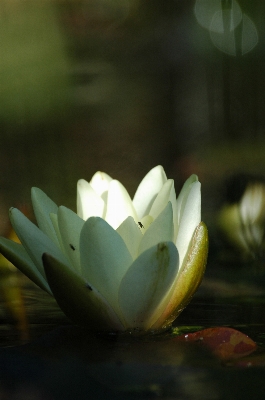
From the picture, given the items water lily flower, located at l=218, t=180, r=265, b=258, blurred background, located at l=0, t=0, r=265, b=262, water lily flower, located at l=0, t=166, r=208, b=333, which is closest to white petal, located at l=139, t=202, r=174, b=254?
water lily flower, located at l=0, t=166, r=208, b=333

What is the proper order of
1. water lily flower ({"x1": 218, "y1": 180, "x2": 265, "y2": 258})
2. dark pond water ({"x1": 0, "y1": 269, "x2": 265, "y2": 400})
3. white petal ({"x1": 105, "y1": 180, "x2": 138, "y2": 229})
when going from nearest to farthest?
dark pond water ({"x1": 0, "y1": 269, "x2": 265, "y2": 400})
white petal ({"x1": 105, "y1": 180, "x2": 138, "y2": 229})
water lily flower ({"x1": 218, "y1": 180, "x2": 265, "y2": 258})

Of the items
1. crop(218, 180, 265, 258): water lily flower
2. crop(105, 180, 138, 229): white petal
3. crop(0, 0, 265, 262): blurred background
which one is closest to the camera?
crop(105, 180, 138, 229): white petal

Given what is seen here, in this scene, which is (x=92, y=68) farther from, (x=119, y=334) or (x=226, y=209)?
(x=119, y=334)

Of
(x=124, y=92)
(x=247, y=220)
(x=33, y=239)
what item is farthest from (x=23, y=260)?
(x=124, y=92)

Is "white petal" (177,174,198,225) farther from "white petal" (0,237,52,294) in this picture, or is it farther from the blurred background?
the blurred background

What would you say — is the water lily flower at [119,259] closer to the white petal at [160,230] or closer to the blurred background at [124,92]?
the white petal at [160,230]

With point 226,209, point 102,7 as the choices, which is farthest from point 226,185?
point 102,7

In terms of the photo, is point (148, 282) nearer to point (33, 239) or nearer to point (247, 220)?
point (33, 239)
